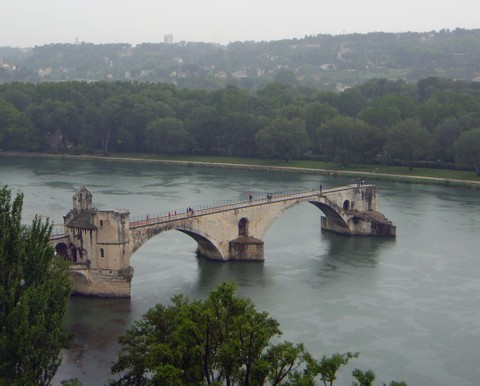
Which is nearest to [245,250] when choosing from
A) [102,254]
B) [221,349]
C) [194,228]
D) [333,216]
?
[194,228]

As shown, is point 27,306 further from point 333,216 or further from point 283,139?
point 283,139

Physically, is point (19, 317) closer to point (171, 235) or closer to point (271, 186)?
point (171, 235)

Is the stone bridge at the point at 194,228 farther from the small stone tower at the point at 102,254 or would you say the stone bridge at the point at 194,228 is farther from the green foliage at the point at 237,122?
the green foliage at the point at 237,122

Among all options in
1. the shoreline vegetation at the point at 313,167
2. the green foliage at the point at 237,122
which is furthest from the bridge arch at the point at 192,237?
the green foliage at the point at 237,122

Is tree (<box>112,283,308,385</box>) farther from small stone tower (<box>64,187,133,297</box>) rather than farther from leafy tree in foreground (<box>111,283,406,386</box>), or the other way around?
small stone tower (<box>64,187,133,297</box>)

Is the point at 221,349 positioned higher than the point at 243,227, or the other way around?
the point at 243,227
